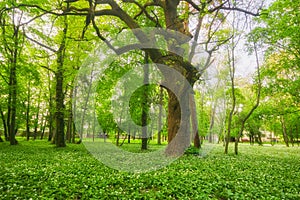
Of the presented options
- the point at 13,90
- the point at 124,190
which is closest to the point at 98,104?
the point at 13,90

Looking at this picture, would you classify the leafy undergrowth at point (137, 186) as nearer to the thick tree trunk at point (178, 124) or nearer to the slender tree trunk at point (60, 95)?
the thick tree trunk at point (178, 124)

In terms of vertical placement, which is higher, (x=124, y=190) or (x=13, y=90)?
(x=13, y=90)

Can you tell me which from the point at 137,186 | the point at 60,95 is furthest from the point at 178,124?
the point at 60,95

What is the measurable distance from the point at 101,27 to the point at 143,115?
8.63 m

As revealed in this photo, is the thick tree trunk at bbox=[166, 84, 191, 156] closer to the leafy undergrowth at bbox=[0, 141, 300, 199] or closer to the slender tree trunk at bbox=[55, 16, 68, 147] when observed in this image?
the leafy undergrowth at bbox=[0, 141, 300, 199]

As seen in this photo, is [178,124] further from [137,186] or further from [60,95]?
[60,95]

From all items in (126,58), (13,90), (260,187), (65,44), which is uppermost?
(65,44)

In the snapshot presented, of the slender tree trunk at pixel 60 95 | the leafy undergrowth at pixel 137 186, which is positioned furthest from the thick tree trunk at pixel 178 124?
the slender tree trunk at pixel 60 95

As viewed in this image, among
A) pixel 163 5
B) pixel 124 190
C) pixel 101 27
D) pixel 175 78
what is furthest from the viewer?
pixel 101 27

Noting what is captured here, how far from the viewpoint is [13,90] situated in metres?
18.9

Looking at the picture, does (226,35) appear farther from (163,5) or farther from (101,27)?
(101,27)

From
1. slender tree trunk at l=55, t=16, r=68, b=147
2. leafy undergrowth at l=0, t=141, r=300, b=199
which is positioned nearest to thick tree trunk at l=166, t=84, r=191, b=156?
leafy undergrowth at l=0, t=141, r=300, b=199

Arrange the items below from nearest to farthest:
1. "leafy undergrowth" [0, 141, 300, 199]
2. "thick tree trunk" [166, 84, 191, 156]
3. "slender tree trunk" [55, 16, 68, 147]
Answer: "leafy undergrowth" [0, 141, 300, 199] < "thick tree trunk" [166, 84, 191, 156] < "slender tree trunk" [55, 16, 68, 147]

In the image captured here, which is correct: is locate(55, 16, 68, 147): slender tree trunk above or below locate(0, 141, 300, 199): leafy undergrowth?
above
